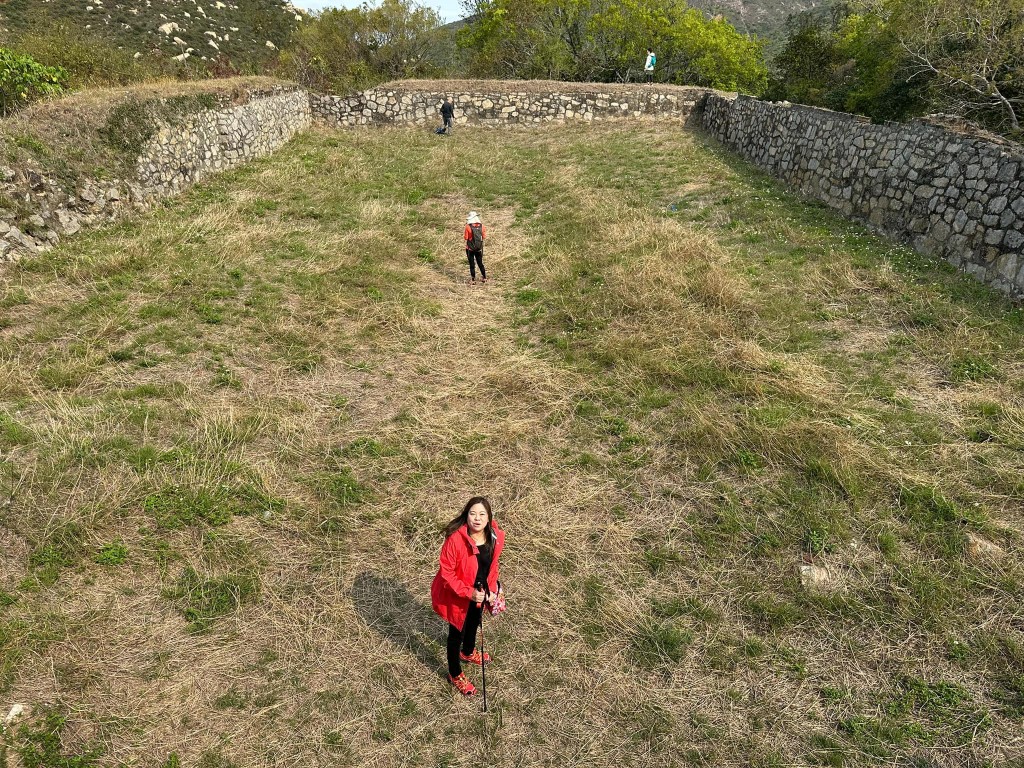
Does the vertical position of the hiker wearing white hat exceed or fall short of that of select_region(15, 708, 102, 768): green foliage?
it exceeds it

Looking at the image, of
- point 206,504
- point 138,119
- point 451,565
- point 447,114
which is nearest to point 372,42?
point 447,114

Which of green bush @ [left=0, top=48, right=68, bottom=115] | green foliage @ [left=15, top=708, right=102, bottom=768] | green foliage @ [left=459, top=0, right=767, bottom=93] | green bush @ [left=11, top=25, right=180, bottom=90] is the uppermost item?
green foliage @ [left=459, top=0, right=767, bottom=93]

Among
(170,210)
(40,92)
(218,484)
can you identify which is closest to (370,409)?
(218,484)

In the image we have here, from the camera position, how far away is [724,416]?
6355 millimetres

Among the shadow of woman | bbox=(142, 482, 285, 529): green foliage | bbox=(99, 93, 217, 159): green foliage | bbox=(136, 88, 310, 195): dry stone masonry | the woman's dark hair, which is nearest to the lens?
the woman's dark hair

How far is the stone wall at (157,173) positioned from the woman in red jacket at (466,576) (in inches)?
382

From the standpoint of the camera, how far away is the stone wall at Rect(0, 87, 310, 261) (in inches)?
373

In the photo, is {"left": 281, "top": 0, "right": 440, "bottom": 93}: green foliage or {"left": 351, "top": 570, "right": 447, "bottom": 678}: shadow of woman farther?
{"left": 281, "top": 0, "right": 440, "bottom": 93}: green foliage

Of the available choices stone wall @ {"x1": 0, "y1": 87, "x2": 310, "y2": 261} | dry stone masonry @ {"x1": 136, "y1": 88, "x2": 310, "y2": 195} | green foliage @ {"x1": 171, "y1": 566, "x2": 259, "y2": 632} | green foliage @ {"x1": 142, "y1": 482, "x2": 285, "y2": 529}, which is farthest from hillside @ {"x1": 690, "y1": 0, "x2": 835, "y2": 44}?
green foliage @ {"x1": 171, "y1": 566, "x2": 259, "y2": 632}

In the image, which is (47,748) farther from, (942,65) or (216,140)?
(942,65)

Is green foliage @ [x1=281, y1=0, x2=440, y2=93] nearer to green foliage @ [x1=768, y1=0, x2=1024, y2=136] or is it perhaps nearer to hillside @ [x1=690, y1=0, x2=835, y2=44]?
green foliage @ [x1=768, y1=0, x2=1024, y2=136]

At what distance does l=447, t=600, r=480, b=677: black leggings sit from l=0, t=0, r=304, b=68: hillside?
3111 cm

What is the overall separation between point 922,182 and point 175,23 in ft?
135

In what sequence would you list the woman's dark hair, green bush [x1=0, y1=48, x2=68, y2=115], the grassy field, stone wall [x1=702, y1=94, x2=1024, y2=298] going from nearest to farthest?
the woman's dark hair < the grassy field < stone wall [x1=702, y1=94, x2=1024, y2=298] < green bush [x1=0, y1=48, x2=68, y2=115]
